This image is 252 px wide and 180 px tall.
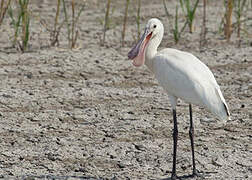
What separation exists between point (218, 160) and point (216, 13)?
4.97 metres

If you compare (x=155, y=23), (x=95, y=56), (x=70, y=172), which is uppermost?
(x=155, y=23)

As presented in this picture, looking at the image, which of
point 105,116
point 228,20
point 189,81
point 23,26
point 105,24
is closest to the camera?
point 189,81

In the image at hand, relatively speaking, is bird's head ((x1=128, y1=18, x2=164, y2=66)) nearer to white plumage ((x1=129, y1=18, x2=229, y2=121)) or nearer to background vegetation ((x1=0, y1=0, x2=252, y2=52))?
white plumage ((x1=129, y1=18, x2=229, y2=121))

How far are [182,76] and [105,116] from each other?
1.50m

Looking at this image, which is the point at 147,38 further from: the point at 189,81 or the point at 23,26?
the point at 23,26

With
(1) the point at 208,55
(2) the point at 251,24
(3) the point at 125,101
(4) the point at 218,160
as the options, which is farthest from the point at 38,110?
(2) the point at 251,24

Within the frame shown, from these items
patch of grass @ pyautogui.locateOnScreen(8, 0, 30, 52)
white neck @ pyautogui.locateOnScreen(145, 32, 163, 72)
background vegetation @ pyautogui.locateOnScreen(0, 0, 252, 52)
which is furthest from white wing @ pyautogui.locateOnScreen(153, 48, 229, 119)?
patch of grass @ pyautogui.locateOnScreen(8, 0, 30, 52)

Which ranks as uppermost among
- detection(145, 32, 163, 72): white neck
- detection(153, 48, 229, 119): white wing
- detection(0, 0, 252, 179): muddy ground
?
detection(145, 32, 163, 72): white neck

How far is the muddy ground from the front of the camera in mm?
5527

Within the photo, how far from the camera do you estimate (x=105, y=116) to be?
21.5 feet

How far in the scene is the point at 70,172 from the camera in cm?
537

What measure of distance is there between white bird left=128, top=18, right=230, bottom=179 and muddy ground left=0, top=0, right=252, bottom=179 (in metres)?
0.47

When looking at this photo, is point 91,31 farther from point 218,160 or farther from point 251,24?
point 218,160

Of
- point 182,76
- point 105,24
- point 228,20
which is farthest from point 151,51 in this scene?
point 228,20
